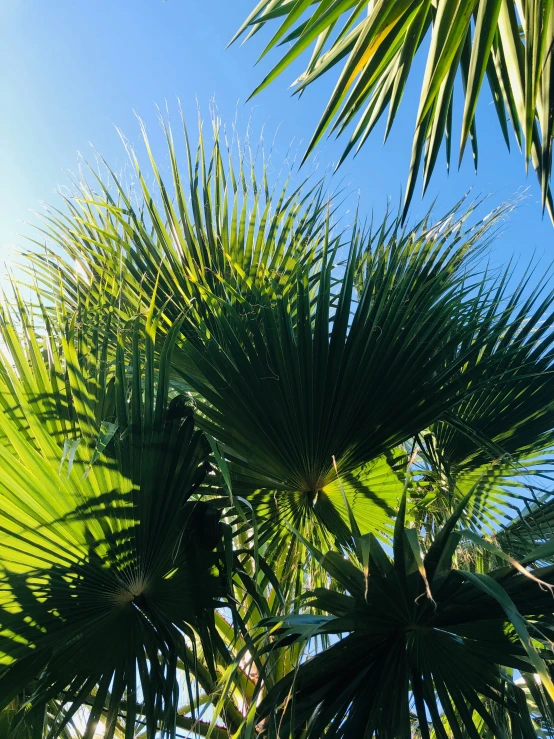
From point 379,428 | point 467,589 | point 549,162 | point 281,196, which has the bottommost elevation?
point 467,589

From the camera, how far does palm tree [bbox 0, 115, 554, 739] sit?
1.35m

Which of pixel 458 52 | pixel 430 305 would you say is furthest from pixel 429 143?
pixel 430 305

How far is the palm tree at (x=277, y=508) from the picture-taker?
1.35 meters

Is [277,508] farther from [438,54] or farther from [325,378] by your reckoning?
[438,54]

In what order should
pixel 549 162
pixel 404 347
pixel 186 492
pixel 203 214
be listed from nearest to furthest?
1. pixel 549 162
2. pixel 186 492
3. pixel 404 347
4. pixel 203 214

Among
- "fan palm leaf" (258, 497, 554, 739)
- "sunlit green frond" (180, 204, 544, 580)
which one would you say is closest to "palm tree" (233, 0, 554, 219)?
"sunlit green frond" (180, 204, 544, 580)

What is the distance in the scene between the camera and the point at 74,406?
1524 mm

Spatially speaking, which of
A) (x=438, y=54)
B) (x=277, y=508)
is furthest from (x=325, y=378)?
(x=438, y=54)

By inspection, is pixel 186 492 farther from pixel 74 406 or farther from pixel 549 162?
pixel 549 162

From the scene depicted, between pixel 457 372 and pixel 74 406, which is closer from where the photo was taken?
pixel 74 406

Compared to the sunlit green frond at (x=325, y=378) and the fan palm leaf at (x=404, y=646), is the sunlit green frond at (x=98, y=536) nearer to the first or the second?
the sunlit green frond at (x=325, y=378)

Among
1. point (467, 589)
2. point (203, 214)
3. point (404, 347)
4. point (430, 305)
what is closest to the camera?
point (467, 589)

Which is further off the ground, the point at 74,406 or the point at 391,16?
the point at 391,16

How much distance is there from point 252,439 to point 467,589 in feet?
2.36
